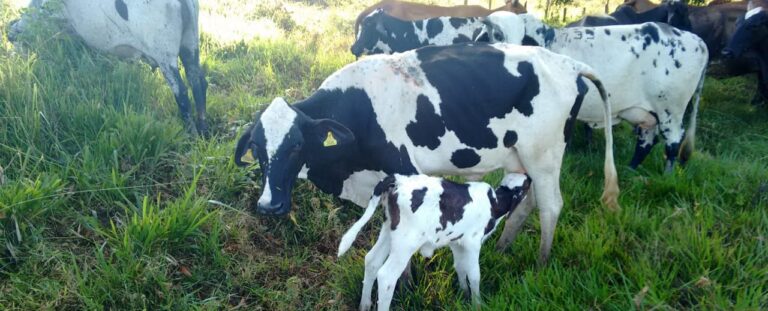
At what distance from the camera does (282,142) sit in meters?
3.55

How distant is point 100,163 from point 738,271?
14.4 ft

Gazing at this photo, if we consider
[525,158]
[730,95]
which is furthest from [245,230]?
[730,95]

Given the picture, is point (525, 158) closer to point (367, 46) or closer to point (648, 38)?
point (648, 38)

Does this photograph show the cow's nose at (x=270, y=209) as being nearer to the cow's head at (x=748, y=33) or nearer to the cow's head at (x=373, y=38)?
the cow's head at (x=373, y=38)

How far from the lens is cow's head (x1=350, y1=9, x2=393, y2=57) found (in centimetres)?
750

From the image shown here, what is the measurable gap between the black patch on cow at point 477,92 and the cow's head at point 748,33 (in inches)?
200

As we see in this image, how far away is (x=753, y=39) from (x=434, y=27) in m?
4.14

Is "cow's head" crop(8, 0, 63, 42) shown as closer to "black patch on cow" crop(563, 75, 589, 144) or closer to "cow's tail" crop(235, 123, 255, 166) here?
"cow's tail" crop(235, 123, 255, 166)

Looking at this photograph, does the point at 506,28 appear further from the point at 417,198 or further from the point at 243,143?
the point at 243,143

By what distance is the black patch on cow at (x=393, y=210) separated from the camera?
11.2 ft

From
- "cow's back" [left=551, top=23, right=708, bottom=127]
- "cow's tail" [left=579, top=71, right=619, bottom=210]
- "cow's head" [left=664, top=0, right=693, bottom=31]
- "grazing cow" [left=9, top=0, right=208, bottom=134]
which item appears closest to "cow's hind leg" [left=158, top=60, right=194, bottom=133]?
"grazing cow" [left=9, top=0, right=208, bottom=134]

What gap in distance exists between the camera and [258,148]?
3627 millimetres

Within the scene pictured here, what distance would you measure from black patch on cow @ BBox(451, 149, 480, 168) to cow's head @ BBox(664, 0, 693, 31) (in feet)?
18.0

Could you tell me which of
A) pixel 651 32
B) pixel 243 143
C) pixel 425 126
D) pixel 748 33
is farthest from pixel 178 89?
pixel 748 33
